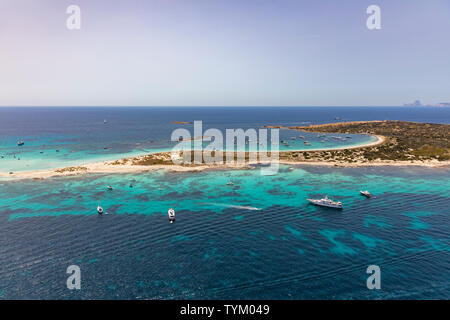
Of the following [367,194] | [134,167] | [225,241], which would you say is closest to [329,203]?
[367,194]

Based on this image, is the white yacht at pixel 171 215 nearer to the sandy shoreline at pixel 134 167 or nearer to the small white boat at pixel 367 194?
the sandy shoreline at pixel 134 167

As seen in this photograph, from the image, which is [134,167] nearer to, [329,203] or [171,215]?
[171,215]

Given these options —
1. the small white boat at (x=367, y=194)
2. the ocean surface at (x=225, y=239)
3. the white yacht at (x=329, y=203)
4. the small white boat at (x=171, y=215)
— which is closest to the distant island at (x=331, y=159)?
the ocean surface at (x=225, y=239)

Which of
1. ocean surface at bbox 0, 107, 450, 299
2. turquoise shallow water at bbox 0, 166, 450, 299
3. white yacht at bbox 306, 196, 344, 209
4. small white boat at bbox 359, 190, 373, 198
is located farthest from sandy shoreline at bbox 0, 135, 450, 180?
white yacht at bbox 306, 196, 344, 209

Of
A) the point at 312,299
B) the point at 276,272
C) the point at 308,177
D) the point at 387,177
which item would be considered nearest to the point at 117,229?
the point at 276,272

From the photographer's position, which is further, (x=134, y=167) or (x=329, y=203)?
(x=134, y=167)

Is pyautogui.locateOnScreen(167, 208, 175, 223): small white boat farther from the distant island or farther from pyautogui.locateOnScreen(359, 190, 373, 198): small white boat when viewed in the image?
pyautogui.locateOnScreen(359, 190, 373, 198): small white boat
